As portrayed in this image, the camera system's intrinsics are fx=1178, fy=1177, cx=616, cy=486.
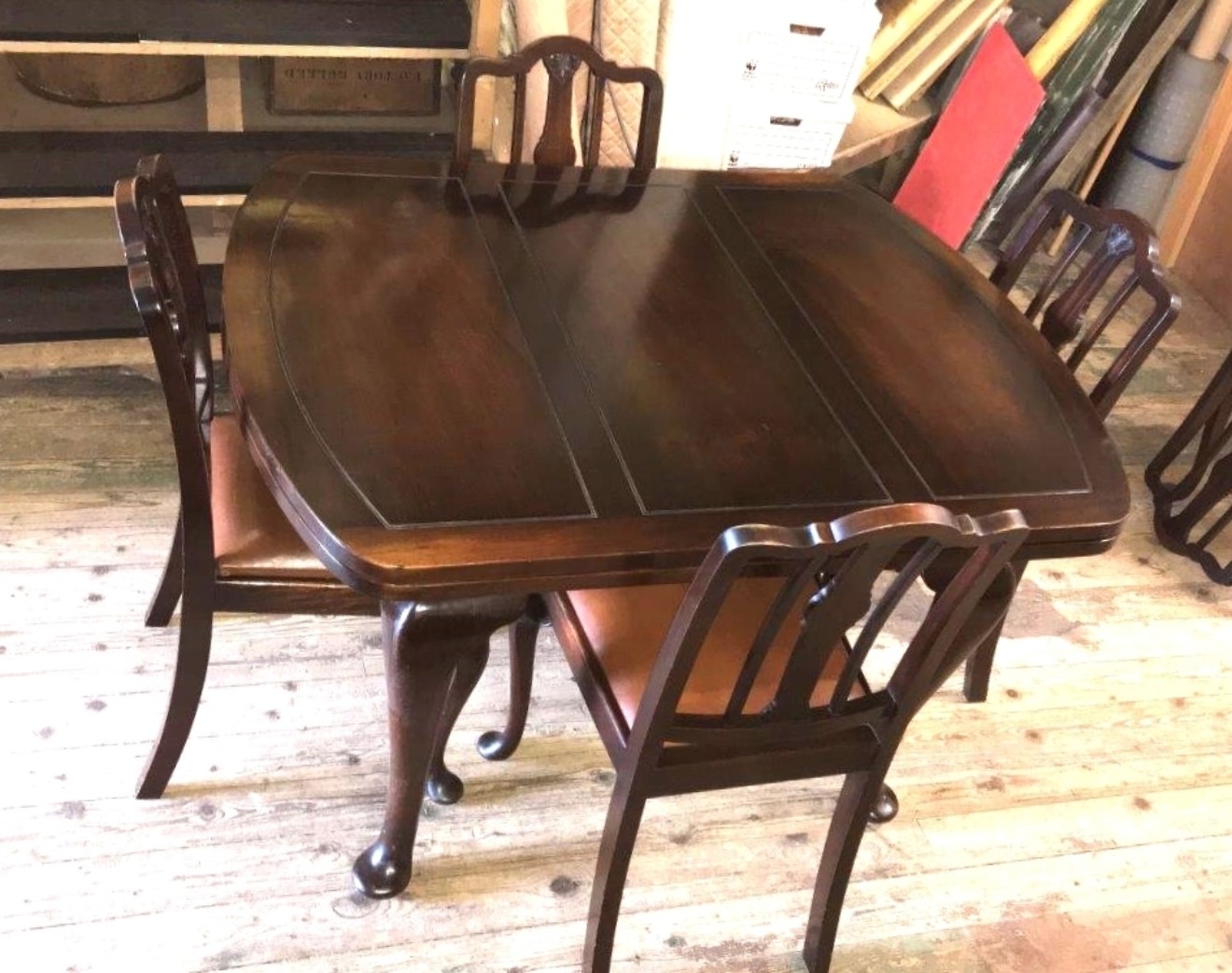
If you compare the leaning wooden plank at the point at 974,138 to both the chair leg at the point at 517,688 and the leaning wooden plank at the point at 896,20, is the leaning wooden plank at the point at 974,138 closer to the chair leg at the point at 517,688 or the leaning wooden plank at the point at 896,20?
the leaning wooden plank at the point at 896,20

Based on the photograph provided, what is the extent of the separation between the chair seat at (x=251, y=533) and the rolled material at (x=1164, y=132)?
2.91 meters

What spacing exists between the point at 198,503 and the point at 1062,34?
2.43 m

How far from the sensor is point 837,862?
5.26ft

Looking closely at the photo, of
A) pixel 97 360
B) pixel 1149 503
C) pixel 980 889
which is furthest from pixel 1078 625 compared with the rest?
pixel 97 360

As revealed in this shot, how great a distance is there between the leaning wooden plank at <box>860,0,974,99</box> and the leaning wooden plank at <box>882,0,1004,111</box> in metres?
0.02

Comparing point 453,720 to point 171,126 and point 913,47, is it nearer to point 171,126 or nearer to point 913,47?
point 171,126

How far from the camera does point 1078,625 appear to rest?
238 cm

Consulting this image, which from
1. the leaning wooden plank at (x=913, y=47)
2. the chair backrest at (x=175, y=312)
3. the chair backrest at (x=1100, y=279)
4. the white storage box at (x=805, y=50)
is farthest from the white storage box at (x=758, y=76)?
the chair backrest at (x=175, y=312)

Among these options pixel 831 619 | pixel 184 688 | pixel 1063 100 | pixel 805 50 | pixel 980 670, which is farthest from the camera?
pixel 1063 100

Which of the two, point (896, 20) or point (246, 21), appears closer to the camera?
point (246, 21)

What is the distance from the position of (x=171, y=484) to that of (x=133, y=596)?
303 millimetres

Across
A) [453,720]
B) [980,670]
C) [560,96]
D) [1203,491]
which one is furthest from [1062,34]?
[453,720]

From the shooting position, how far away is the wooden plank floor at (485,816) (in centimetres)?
165

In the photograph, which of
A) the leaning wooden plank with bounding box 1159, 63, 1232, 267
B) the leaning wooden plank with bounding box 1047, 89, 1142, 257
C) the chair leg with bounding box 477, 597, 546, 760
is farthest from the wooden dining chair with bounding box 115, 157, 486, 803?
the leaning wooden plank with bounding box 1159, 63, 1232, 267
